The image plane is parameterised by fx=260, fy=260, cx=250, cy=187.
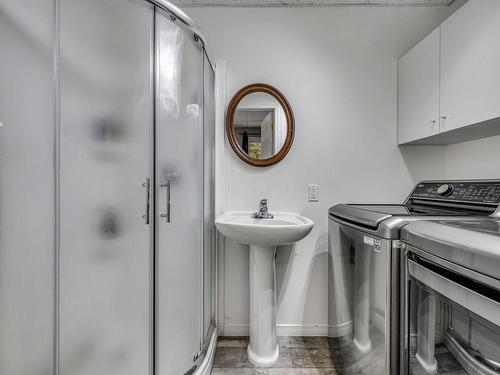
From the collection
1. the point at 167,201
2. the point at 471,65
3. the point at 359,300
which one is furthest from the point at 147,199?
the point at 471,65

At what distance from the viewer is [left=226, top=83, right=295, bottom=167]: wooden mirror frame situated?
1893mm

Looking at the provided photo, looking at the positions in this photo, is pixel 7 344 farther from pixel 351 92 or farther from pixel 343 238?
pixel 351 92

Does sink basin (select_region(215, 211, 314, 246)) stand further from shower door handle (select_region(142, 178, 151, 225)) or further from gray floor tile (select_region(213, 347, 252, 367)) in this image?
gray floor tile (select_region(213, 347, 252, 367))

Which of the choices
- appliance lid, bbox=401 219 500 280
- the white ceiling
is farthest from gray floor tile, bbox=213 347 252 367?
the white ceiling

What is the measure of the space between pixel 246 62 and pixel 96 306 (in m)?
1.75

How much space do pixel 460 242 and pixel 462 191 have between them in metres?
0.82

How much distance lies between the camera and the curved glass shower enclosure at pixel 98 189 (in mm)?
757

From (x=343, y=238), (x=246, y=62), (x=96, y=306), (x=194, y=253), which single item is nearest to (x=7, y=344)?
(x=96, y=306)

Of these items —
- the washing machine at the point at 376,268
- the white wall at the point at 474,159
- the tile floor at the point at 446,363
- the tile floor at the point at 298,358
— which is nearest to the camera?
the tile floor at the point at 446,363

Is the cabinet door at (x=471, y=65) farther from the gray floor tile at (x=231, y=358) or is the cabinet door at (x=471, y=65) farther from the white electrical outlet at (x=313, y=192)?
the gray floor tile at (x=231, y=358)

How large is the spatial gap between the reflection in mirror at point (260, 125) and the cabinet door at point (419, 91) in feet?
2.75

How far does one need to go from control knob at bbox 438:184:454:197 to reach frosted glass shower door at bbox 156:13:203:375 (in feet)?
4.62

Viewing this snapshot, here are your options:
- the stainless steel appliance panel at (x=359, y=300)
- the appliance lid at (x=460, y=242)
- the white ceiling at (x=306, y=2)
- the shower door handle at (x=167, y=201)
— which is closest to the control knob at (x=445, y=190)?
the appliance lid at (x=460, y=242)

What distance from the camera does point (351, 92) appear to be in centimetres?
192
